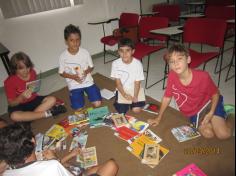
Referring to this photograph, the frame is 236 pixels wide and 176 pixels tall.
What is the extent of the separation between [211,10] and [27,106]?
3403 millimetres

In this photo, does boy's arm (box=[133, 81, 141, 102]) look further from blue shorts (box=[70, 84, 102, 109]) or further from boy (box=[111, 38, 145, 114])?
blue shorts (box=[70, 84, 102, 109])

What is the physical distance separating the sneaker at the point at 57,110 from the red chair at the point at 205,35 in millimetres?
1662

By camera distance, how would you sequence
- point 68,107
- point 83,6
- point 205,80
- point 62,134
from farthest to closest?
point 83,6
point 68,107
point 62,134
point 205,80

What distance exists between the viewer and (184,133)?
1991 mm

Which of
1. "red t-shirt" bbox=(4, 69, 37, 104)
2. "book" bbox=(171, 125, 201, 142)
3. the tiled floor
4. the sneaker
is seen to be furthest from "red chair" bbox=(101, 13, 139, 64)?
"book" bbox=(171, 125, 201, 142)

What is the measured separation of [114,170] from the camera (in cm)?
154

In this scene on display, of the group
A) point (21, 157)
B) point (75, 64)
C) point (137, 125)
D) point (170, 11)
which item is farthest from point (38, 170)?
point (170, 11)

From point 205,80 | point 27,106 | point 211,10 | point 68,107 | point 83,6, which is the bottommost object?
point 68,107

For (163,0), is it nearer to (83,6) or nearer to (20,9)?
(83,6)

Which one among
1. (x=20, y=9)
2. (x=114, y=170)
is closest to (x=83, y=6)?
(x=20, y=9)

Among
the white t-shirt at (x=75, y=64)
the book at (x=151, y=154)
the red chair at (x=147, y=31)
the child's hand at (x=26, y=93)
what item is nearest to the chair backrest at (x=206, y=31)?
the red chair at (x=147, y=31)

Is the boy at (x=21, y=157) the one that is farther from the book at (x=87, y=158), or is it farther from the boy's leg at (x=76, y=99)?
the boy's leg at (x=76, y=99)

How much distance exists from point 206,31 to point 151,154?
5.91 ft
